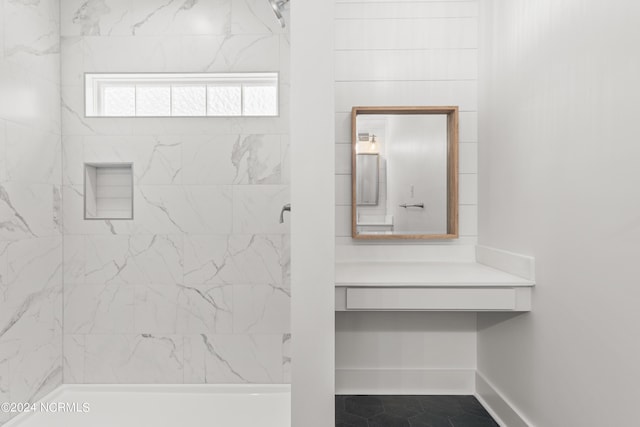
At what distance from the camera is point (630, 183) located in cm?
115

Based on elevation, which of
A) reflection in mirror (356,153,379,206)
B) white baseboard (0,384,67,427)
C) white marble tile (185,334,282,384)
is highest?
reflection in mirror (356,153,379,206)

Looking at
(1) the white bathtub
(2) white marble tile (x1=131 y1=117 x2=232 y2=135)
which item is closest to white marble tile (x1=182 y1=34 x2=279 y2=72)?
(2) white marble tile (x1=131 y1=117 x2=232 y2=135)

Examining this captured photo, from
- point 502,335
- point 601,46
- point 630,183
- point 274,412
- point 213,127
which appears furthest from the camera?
point 213,127

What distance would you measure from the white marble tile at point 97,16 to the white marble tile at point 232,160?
782 millimetres

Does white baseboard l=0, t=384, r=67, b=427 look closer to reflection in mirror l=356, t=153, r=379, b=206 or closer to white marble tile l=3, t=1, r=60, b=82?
white marble tile l=3, t=1, r=60, b=82

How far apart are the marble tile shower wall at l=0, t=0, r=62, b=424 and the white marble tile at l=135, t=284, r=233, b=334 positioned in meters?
0.50

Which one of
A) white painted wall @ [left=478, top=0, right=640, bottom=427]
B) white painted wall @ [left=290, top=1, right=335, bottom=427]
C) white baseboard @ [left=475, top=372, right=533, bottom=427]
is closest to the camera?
white painted wall @ [left=478, top=0, right=640, bottom=427]

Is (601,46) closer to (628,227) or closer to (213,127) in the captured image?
(628,227)

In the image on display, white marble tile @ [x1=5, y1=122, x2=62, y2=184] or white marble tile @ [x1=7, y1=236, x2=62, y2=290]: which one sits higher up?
white marble tile @ [x1=5, y1=122, x2=62, y2=184]

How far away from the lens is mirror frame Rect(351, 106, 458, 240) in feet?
7.39

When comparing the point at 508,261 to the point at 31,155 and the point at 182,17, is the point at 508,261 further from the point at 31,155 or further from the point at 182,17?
the point at 31,155

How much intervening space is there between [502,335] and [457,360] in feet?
1.36

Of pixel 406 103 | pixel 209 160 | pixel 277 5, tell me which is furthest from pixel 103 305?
pixel 406 103

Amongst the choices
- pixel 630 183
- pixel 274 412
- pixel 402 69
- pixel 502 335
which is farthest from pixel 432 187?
pixel 274 412
